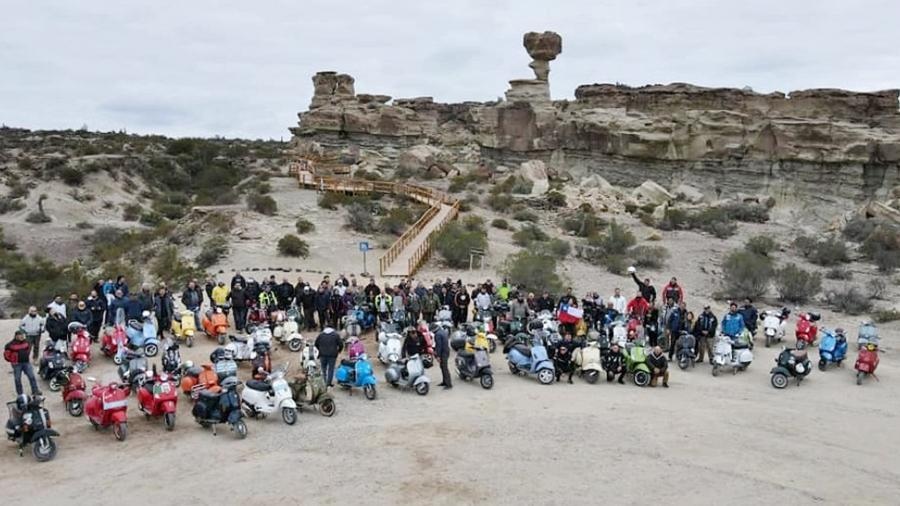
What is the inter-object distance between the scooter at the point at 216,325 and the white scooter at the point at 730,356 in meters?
10.1

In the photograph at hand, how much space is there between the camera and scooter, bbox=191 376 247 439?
35.6ft

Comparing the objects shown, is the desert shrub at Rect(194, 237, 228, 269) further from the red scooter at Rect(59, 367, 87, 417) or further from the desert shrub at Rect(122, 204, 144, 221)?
the desert shrub at Rect(122, 204, 144, 221)

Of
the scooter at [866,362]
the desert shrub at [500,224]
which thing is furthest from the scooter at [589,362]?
the desert shrub at [500,224]

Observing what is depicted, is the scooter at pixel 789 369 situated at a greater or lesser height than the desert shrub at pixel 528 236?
lesser

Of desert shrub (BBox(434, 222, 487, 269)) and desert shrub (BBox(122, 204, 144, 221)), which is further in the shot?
desert shrub (BBox(122, 204, 144, 221))

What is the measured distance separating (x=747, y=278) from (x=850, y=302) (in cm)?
308

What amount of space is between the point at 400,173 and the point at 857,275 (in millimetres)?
32127

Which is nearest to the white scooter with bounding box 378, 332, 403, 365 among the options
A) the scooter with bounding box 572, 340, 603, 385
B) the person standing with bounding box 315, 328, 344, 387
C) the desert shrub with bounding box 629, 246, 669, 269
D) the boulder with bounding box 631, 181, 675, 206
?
the person standing with bounding box 315, 328, 344, 387

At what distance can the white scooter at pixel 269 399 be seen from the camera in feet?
37.2

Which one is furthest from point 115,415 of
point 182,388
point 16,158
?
point 16,158

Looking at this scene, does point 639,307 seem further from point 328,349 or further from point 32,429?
point 32,429

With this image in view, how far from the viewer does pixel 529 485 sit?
9086 mm

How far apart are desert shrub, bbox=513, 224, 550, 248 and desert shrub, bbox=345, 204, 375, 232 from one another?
21.7 ft

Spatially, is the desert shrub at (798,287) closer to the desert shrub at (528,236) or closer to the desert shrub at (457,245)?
the desert shrub at (457,245)
